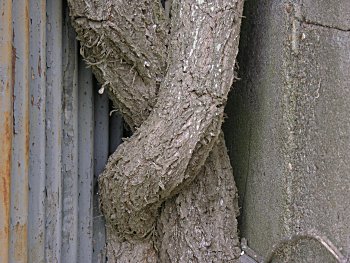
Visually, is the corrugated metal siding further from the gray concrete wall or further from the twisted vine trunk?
the gray concrete wall

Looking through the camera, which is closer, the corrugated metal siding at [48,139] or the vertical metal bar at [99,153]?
the corrugated metal siding at [48,139]

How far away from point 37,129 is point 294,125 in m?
0.63

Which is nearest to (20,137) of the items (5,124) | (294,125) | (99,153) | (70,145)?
(5,124)

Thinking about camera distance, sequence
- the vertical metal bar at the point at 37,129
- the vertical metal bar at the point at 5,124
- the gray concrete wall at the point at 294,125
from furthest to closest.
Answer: the vertical metal bar at the point at 37,129 → the vertical metal bar at the point at 5,124 → the gray concrete wall at the point at 294,125

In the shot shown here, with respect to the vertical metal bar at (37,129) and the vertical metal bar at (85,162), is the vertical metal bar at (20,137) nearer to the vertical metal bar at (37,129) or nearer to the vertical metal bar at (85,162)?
the vertical metal bar at (37,129)

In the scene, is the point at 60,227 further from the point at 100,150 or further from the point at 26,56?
the point at 26,56

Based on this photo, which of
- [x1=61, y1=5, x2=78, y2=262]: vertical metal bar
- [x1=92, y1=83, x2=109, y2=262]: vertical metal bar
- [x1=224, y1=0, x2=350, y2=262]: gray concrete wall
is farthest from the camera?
[x1=92, y1=83, x2=109, y2=262]: vertical metal bar

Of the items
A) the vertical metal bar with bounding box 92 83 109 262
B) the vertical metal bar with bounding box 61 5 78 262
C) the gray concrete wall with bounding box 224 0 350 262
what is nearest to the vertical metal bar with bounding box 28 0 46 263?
the vertical metal bar with bounding box 61 5 78 262

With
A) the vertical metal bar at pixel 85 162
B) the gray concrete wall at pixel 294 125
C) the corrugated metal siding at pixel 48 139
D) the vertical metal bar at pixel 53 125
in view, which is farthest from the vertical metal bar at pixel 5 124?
the gray concrete wall at pixel 294 125

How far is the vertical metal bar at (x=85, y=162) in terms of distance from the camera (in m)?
1.60

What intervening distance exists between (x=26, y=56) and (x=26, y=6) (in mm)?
119

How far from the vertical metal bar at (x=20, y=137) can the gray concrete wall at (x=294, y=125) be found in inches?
23.3

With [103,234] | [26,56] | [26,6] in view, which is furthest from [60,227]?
[26,6]

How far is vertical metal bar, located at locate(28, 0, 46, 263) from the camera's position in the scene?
1.41 meters
